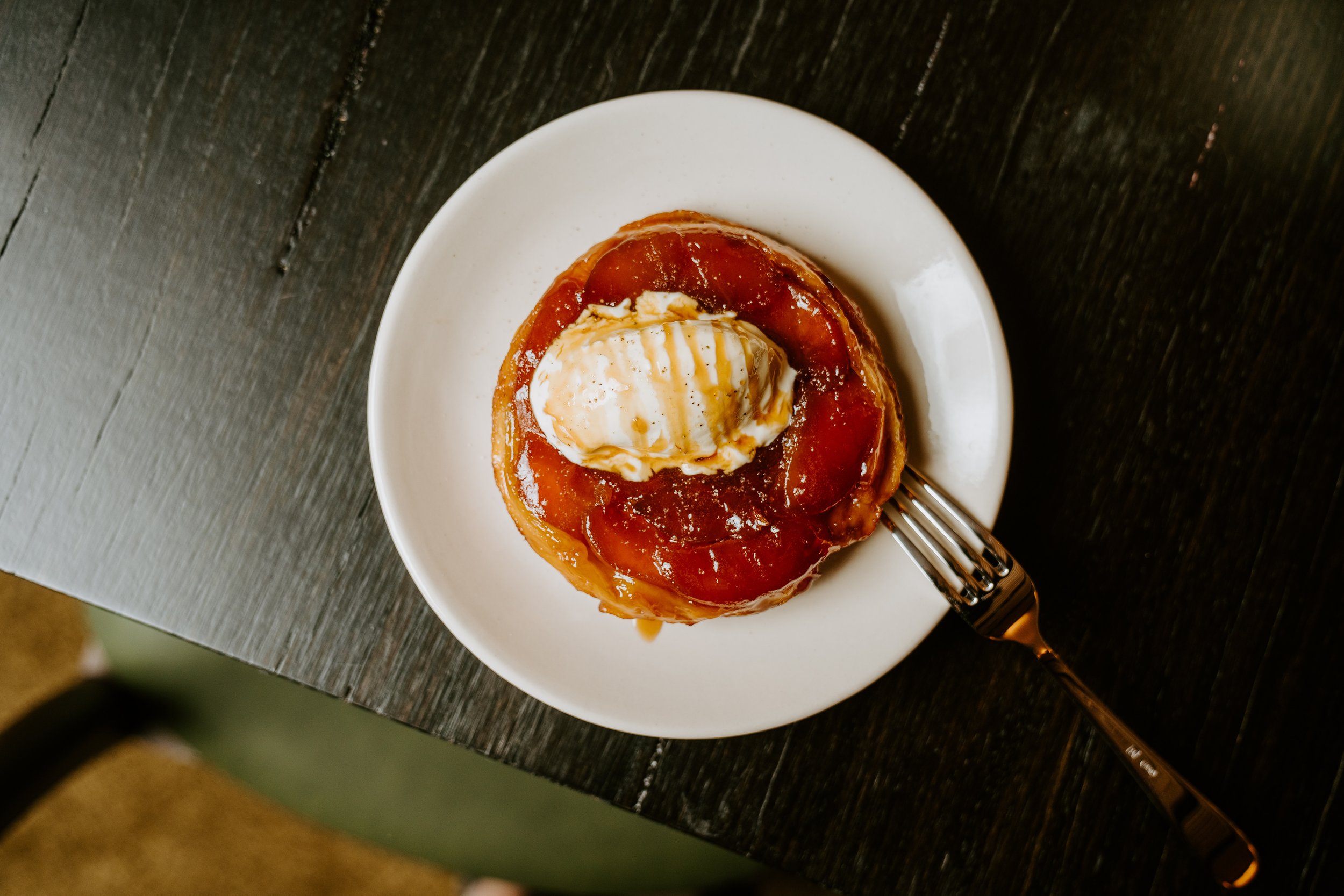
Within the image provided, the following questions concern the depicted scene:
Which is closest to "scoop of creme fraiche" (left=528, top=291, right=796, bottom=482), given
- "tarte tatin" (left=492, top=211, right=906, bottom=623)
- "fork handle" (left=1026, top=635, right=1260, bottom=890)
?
"tarte tatin" (left=492, top=211, right=906, bottom=623)

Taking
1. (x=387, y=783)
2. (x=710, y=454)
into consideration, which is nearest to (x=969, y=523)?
(x=710, y=454)

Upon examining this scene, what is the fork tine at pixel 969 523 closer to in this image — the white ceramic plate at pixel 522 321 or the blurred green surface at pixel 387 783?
the white ceramic plate at pixel 522 321

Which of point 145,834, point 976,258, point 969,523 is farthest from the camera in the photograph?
point 145,834

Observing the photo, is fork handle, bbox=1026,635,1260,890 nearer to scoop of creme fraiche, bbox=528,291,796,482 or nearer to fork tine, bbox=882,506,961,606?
fork tine, bbox=882,506,961,606

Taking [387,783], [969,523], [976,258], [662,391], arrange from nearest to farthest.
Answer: [662,391]
[969,523]
[976,258]
[387,783]

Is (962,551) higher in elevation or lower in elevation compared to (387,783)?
higher

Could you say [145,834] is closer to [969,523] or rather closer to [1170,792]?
[969,523]

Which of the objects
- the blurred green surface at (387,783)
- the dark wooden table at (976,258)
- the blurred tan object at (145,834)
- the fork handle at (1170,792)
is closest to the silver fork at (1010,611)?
the fork handle at (1170,792)

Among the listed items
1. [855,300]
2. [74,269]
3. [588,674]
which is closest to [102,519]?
[74,269]

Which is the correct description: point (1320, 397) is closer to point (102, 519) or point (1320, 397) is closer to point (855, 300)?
point (855, 300)
